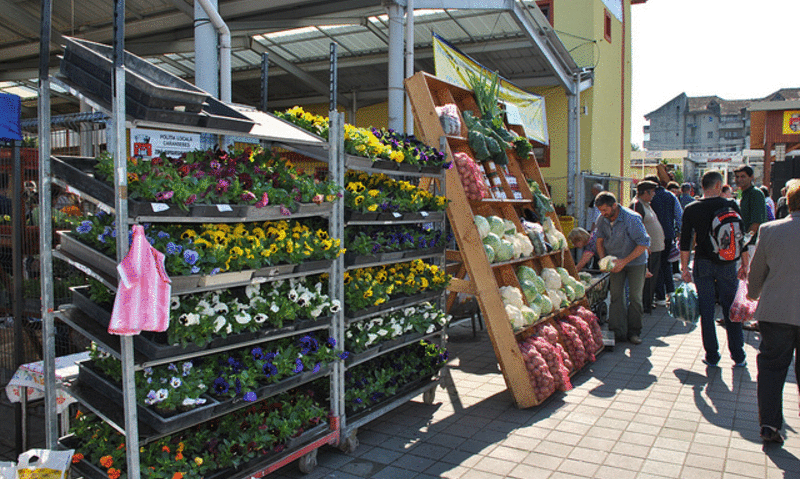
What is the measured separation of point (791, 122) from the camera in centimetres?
1698

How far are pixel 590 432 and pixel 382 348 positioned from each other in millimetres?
1646

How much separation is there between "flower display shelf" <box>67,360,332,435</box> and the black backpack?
4336 mm

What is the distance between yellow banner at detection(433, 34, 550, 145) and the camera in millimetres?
7605

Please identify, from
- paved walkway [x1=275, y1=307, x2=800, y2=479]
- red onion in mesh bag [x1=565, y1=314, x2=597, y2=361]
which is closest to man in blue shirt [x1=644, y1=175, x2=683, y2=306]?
paved walkway [x1=275, y1=307, x2=800, y2=479]

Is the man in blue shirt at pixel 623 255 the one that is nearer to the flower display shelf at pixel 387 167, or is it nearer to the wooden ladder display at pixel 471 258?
the wooden ladder display at pixel 471 258

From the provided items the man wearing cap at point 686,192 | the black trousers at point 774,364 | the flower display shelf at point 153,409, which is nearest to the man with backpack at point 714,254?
the black trousers at point 774,364

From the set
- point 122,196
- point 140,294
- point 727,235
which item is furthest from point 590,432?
point 122,196

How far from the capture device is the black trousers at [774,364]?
13.0 ft

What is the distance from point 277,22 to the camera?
1052cm

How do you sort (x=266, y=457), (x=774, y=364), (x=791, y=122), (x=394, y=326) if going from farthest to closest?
1. (x=791, y=122)
2. (x=394, y=326)
3. (x=774, y=364)
4. (x=266, y=457)

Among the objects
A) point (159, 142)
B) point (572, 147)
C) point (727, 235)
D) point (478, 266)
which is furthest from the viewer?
point (572, 147)

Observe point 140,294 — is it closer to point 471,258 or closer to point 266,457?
point 266,457

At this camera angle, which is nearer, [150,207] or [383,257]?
[150,207]

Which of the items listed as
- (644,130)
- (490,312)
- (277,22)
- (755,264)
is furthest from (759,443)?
(644,130)
